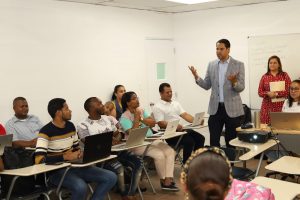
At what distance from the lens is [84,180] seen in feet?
13.5

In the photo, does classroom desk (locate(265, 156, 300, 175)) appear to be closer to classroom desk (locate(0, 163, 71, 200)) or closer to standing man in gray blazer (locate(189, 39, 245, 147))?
standing man in gray blazer (locate(189, 39, 245, 147))

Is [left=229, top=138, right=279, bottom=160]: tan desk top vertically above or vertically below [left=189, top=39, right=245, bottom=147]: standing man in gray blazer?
below

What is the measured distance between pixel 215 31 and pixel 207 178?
6.67 meters

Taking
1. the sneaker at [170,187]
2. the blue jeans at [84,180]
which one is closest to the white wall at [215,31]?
the sneaker at [170,187]

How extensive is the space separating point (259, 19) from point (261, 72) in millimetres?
936

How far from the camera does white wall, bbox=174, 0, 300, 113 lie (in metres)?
6.93

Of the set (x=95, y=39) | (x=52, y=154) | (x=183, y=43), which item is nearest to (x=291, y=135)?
(x=52, y=154)

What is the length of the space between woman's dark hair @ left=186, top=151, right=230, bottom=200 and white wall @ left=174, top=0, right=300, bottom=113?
602 centimetres

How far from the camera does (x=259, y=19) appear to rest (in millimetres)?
7152

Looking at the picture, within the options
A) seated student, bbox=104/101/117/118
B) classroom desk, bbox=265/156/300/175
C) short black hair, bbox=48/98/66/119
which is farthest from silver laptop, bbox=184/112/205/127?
short black hair, bbox=48/98/66/119

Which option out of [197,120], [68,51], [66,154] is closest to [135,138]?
[66,154]

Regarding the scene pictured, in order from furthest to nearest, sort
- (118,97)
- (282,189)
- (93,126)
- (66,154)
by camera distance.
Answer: (118,97) < (93,126) < (66,154) < (282,189)

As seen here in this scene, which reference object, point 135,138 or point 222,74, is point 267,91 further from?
point 135,138

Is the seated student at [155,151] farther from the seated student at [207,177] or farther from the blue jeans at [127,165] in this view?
the seated student at [207,177]
